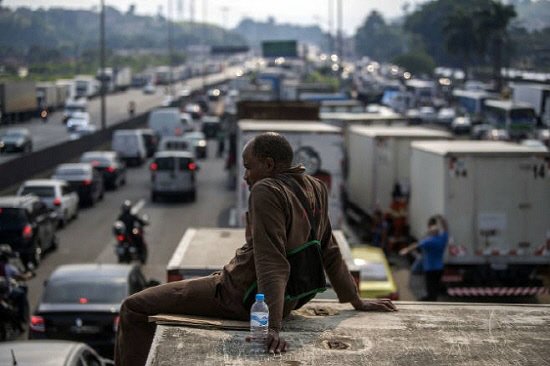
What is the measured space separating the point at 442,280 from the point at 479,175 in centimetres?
186

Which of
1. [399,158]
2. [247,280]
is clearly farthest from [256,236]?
[399,158]

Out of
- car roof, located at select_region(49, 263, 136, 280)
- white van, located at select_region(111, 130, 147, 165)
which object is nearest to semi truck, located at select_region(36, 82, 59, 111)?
white van, located at select_region(111, 130, 147, 165)

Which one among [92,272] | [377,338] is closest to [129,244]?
[92,272]

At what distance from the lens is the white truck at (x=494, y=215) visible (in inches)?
764

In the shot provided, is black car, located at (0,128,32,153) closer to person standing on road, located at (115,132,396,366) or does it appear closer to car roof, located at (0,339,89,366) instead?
car roof, located at (0,339,89,366)

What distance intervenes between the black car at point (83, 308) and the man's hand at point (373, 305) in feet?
22.9

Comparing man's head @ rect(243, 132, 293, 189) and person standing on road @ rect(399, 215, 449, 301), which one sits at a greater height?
man's head @ rect(243, 132, 293, 189)

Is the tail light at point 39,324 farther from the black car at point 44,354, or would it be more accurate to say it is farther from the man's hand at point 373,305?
the man's hand at point 373,305

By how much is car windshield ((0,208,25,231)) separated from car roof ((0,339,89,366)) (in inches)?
539

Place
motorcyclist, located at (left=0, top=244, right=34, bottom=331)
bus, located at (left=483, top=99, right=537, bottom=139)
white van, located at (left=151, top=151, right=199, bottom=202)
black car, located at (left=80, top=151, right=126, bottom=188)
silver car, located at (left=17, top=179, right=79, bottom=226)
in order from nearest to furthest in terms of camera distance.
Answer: motorcyclist, located at (left=0, top=244, right=34, bottom=331), silver car, located at (left=17, top=179, right=79, bottom=226), white van, located at (left=151, top=151, right=199, bottom=202), black car, located at (left=80, top=151, right=126, bottom=188), bus, located at (left=483, top=99, right=537, bottom=139)

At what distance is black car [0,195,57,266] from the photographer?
2266 centimetres

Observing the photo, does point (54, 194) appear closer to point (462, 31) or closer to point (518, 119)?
point (518, 119)

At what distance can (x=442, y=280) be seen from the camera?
63.3 ft

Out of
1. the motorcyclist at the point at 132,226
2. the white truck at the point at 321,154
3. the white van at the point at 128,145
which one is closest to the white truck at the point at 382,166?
the white truck at the point at 321,154
